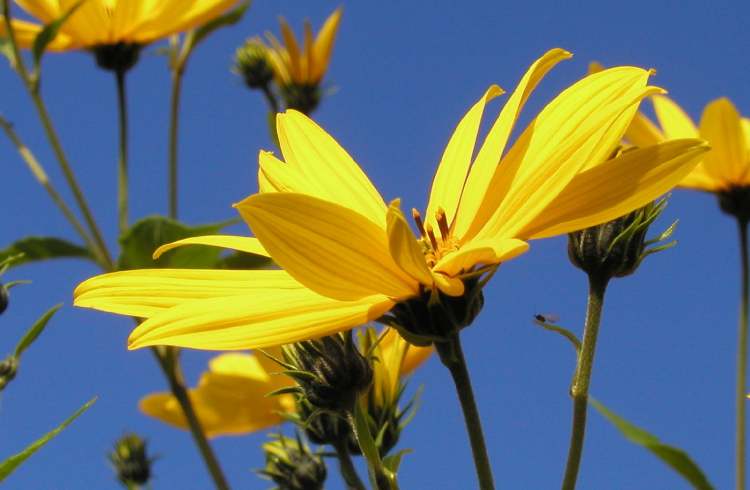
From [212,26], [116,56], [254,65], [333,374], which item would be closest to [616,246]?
[333,374]

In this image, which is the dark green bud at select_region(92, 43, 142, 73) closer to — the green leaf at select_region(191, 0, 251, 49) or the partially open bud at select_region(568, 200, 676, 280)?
the green leaf at select_region(191, 0, 251, 49)

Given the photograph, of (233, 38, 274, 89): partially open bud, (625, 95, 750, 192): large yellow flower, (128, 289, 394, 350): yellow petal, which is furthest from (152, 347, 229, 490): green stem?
(233, 38, 274, 89): partially open bud

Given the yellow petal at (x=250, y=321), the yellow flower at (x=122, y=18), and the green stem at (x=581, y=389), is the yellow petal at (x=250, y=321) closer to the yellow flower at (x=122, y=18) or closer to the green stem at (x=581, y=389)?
the green stem at (x=581, y=389)

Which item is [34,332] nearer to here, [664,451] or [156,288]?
[156,288]

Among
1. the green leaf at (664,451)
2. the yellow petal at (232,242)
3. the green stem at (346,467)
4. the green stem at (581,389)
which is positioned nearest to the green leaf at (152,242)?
the green stem at (346,467)

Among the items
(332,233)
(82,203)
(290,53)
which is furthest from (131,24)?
(332,233)
